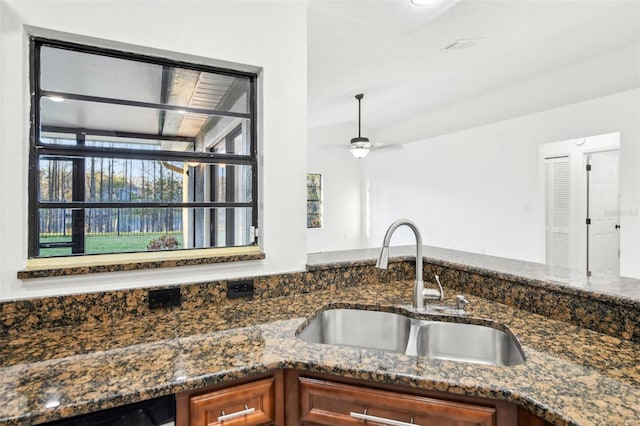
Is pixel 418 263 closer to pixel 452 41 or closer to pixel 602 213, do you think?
pixel 452 41

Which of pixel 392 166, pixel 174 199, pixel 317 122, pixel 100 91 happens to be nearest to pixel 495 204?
pixel 392 166

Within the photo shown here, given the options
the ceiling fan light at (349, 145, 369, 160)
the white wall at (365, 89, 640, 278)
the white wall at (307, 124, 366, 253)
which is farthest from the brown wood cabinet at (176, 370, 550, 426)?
the white wall at (307, 124, 366, 253)

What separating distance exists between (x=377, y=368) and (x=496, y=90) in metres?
4.86

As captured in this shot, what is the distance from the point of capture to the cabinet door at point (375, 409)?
2.89 ft

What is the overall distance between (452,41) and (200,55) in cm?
238

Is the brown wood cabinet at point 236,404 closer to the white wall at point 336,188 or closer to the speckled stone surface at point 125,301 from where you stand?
the speckled stone surface at point 125,301

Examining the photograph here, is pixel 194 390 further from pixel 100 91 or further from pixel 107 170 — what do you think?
pixel 100 91

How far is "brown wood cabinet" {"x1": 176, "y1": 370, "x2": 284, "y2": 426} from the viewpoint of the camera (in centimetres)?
91

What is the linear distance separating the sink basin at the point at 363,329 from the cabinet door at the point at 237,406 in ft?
1.49

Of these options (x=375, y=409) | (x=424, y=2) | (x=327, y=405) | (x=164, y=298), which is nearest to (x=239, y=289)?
(x=164, y=298)

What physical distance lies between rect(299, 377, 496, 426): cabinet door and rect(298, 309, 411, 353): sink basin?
1.41ft

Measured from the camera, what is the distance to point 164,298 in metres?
1.43

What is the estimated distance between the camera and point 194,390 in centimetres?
91

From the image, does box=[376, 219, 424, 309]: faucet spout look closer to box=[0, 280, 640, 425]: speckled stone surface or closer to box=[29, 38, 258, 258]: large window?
box=[0, 280, 640, 425]: speckled stone surface
